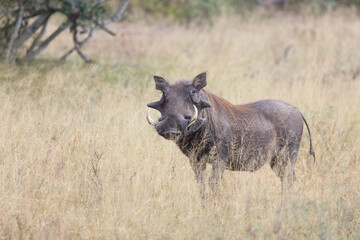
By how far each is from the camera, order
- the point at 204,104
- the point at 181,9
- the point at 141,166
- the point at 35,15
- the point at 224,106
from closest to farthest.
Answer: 1. the point at 204,104
2. the point at 141,166
3. the point at 224,106
4. the point at 35,15
5. the point at 181,9

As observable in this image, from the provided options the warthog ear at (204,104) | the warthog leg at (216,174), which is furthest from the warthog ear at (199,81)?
the warthog leg at (216,174)

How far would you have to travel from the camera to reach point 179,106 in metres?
4.28

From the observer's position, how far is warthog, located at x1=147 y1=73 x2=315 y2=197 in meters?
4.32

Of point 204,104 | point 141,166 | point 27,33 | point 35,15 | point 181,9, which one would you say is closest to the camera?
Result: point 204,104

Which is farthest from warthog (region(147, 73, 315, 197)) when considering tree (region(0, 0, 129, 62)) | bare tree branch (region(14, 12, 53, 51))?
bare tree branch (region(14, 12, 53, 51))

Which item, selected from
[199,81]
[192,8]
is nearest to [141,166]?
[199,81]

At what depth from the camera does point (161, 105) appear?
4.37 meters

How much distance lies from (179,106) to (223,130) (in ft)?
1.80

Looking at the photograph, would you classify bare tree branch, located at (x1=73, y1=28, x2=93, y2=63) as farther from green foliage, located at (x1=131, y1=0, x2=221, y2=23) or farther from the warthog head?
green foliage, located at (x1=131, y1=0, x2=221, y2=23)

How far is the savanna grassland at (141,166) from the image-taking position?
3816 millimetres

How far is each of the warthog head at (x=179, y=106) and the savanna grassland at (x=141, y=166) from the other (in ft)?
1.48

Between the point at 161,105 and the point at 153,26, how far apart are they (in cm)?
921

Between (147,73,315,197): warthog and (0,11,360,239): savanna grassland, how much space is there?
151 mm

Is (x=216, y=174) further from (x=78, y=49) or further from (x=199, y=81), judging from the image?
(x=78, y=49)
